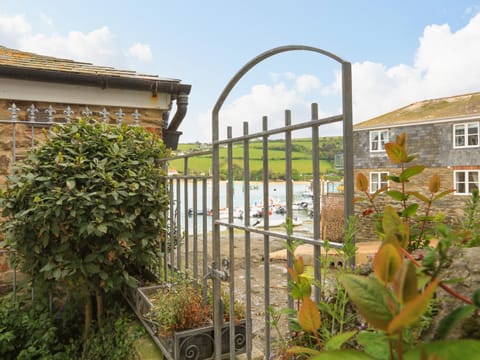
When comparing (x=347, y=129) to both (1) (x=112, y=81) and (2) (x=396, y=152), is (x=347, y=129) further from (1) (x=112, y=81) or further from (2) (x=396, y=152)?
(1) (x=112, y=81)

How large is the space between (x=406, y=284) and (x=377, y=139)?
52.1 ft

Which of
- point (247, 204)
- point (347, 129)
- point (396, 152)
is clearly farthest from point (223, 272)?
point (396, 152)

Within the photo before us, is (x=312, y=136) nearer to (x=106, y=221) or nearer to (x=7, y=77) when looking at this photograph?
(x=106, y=221)

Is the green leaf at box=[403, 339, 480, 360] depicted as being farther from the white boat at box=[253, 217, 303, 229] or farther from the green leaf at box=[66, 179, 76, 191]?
the green leaf at box=[66, 179, 76, 191]

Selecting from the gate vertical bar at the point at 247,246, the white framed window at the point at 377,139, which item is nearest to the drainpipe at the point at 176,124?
the gate vertical bar at the point at 247,246

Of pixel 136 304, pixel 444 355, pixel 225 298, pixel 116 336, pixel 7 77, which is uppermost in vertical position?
pixel 7 77

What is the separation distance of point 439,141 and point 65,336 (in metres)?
14.8

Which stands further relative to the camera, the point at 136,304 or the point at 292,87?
the point at 136,304

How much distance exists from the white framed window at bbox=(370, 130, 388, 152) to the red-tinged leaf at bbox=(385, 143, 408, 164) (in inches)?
583

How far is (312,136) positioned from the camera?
127 cm

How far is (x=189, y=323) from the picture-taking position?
2.04 metres

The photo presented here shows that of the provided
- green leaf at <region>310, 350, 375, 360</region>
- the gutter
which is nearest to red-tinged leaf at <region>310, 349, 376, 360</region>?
green leaf at <region>310, 350, 375, 360</region>

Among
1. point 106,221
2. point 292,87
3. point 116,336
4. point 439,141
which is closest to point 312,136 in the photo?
point 292,87

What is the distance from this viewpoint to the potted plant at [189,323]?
1.92 meters
